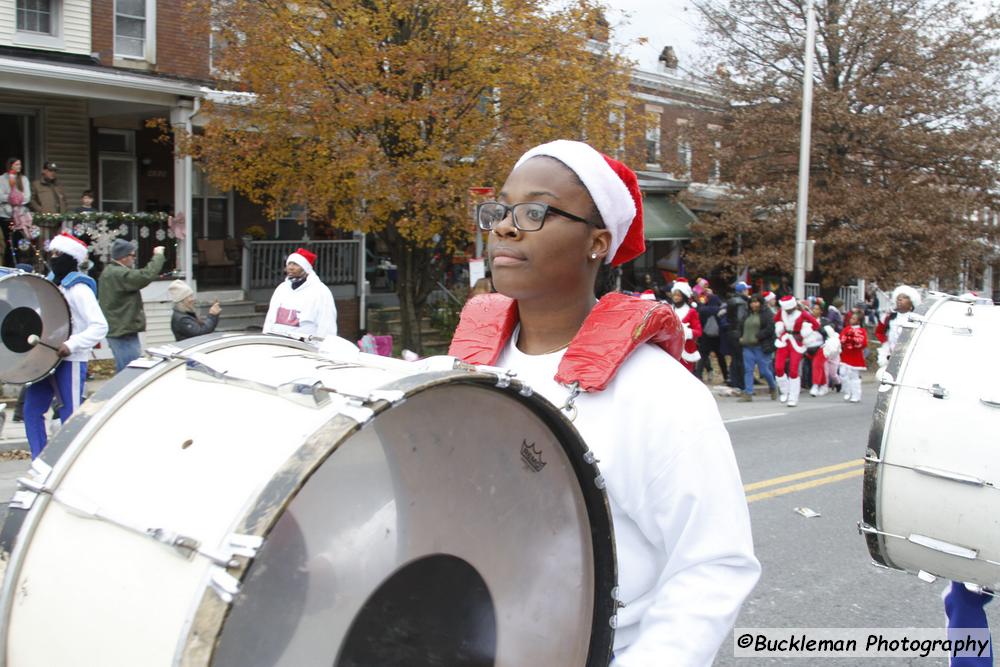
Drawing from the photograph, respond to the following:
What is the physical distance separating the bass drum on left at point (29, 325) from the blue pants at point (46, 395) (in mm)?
164

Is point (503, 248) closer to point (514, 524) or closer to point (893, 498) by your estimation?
point (514, 524)

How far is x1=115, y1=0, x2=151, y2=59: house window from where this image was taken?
17609mm

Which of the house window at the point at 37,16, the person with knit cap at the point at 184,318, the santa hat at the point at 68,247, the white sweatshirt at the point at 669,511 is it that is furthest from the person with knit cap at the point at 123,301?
the white sweatshirt at the point at 669,511

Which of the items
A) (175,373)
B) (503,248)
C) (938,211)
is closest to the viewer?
(175,373)

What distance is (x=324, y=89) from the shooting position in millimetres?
13883

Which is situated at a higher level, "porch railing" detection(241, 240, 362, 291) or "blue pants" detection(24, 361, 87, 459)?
"porch railing" detection(241, 240, 362, 291)

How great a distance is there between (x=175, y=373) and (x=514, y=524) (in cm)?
72

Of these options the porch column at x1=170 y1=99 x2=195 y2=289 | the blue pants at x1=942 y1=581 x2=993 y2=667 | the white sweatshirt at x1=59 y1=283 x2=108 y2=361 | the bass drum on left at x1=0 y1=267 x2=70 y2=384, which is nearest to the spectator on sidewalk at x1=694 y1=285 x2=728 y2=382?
the porch column at x1=170 y1=99 x2=195 y2=289

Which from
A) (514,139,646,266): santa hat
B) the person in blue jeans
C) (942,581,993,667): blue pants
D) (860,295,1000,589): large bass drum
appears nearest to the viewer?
(514,139,646,266): santa hat

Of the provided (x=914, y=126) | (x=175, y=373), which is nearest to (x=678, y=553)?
(x=175, y=373)

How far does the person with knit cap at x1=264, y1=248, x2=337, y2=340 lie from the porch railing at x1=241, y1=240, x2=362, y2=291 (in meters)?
8.44

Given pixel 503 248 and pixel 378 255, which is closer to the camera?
pixel 503 248

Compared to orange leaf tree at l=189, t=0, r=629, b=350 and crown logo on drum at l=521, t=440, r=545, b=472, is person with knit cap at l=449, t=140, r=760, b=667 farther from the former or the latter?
orange leaf tree at l=189, t=0, r=629, b=350

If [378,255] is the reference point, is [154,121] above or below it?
above
